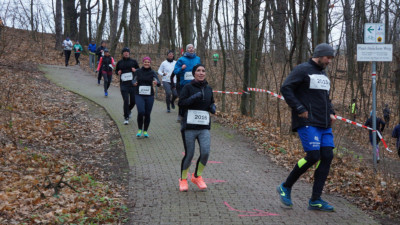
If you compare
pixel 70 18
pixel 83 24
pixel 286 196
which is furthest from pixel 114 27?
pixel 286 196

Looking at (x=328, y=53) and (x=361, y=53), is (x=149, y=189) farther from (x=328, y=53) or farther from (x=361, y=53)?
(x=361, y=53)

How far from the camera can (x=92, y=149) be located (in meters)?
9.73

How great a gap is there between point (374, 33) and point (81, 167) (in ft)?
21.6

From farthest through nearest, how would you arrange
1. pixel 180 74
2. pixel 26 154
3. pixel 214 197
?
pixel 180 74 → pixel 26 154 → pixel 214 197

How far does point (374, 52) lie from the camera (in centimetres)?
886

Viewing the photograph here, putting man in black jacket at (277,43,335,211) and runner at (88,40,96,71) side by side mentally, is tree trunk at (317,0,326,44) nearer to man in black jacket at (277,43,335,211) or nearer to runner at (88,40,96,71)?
man in black jacket at (277,43,335,211)

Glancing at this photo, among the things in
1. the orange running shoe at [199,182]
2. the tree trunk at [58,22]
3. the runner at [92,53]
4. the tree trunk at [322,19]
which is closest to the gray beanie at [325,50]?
the orange running shoe at [199,182]

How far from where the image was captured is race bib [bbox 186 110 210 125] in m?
6.29

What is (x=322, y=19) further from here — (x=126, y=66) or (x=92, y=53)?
(x=92, y=53)

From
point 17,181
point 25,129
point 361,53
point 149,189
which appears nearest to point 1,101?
point 25,129

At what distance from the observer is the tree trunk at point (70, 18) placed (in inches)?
1518

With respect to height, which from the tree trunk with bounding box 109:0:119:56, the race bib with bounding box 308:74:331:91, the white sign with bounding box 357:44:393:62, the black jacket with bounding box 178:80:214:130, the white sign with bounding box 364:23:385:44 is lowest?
the black jacket with bounding box 178:80:214:130

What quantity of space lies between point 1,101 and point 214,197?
9.11 meters

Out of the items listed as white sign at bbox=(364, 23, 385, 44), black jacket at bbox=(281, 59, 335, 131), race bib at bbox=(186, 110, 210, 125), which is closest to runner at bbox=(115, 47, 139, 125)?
race bib at bbox=(186, 110, 210, 125)
